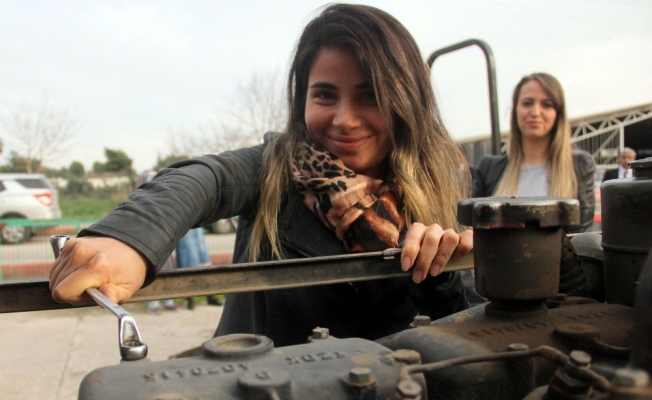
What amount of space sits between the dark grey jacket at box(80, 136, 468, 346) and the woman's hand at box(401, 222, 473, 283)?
0.96 feet

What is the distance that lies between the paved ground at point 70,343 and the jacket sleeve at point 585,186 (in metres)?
3.31

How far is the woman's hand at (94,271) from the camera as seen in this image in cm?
95

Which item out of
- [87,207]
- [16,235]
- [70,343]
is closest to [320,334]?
[70,343]

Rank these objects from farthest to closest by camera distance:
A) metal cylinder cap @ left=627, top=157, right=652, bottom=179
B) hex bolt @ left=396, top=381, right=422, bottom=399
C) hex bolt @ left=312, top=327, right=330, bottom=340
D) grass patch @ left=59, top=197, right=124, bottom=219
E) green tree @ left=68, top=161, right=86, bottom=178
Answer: green tree @ left=68, top=161, right=86, bottom=178
grass patch @ left=59, top=197, right=124, bottom=219
metal cylinder cap @ left=627, top=157, right=652, bottom=179
hex bolt @ left=312, top=327, right=330, bottom=340
hex bolt @ left=396, top=381, right=422, bottom=399

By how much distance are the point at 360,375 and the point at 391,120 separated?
1.23m

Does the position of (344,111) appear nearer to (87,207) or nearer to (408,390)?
(408,390)

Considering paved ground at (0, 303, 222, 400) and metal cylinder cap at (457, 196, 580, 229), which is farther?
paved ground at (0, 303, 222, 400)

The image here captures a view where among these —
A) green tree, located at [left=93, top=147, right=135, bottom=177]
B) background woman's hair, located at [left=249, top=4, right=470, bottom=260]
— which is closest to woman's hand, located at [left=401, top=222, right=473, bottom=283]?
background woman's hair, located at [left=249, top=4, right=470, bottom=260]

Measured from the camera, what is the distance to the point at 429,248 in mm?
1231

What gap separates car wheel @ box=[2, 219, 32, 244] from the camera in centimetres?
798

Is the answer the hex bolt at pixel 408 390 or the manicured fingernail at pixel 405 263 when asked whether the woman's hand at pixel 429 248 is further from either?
the hex bolt at pixel 408 390

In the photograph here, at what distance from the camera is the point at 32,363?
14.9ft

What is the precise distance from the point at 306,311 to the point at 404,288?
33cm

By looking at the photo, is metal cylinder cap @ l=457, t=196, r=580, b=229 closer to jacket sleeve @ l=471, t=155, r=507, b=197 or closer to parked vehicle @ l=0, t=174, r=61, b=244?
jacket sleeve @ l=471, t=155, r=507, b=197
